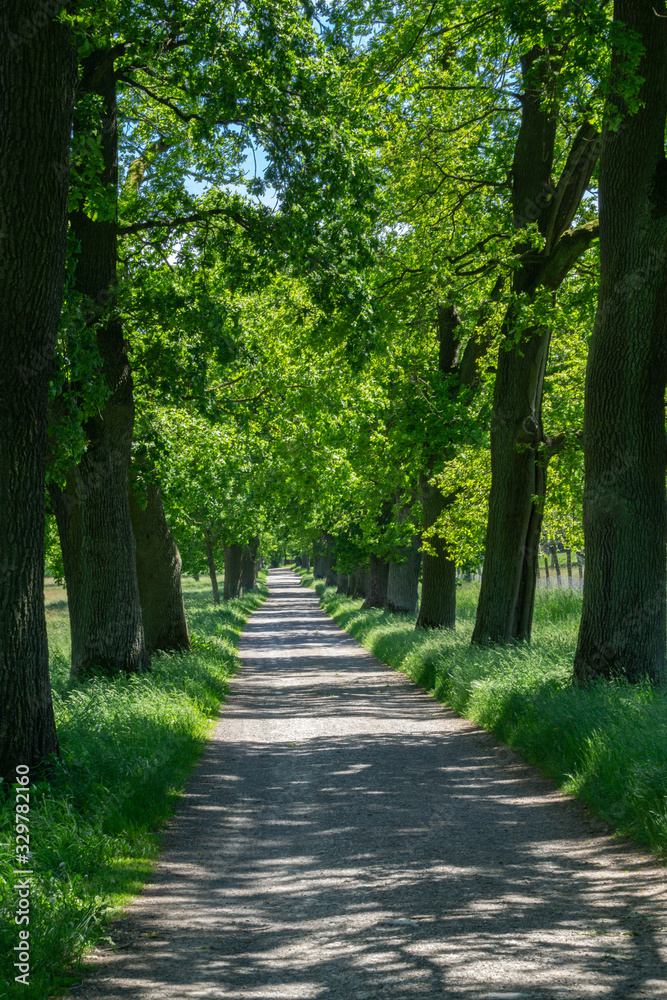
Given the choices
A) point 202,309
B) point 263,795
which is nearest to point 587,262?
point 202,309

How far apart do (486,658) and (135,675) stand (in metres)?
5.12

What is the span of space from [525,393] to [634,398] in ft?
15.1

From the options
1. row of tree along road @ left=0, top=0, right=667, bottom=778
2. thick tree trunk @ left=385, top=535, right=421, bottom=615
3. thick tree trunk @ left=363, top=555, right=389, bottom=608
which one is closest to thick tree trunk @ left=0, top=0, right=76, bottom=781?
row of tree along road @ left=0, top=0, right=667, bottom=778

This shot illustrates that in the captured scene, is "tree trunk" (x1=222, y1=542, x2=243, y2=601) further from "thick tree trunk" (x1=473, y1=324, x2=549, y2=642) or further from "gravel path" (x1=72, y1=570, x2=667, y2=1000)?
"gravel path" (x1=72, y1=570, x2=667, y2=1000)

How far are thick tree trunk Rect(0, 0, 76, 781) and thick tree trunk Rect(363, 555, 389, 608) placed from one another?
1134 inches

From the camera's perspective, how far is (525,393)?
47.8 feet

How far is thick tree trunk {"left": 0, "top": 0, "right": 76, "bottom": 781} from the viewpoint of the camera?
6582mm

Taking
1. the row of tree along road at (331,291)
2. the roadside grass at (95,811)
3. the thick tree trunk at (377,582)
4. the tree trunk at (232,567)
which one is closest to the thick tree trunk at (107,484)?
the row of tree along road at (331,291)

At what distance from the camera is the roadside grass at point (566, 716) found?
22.2 ft

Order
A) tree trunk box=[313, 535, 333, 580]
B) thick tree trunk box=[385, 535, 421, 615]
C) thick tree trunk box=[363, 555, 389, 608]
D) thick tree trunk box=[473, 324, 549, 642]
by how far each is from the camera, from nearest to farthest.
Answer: thick tree trunk box=[473, 324, 549, 642]
thick tree trunk box=[385, 535, 421, 615]
thick tree trunk box=[363, 555, 389, 608]
tree trunk box=[313, 535, 333, 580]

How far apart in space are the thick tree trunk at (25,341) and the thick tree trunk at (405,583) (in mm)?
22124

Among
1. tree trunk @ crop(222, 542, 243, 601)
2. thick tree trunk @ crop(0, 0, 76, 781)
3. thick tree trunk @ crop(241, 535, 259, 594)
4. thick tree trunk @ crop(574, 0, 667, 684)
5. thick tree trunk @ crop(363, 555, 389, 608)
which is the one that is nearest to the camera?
thick tree trunk @ crop(0, 0, 76, 781)

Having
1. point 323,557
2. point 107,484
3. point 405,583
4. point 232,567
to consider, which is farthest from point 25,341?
point 323,557

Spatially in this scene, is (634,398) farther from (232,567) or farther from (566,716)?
(232,567)
